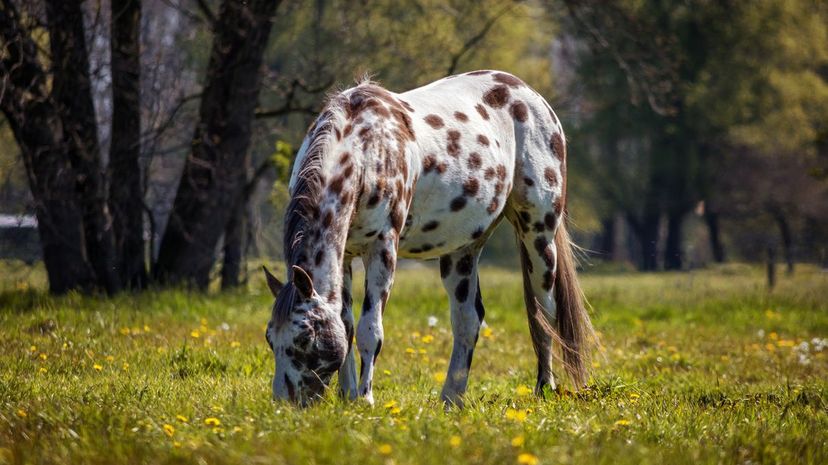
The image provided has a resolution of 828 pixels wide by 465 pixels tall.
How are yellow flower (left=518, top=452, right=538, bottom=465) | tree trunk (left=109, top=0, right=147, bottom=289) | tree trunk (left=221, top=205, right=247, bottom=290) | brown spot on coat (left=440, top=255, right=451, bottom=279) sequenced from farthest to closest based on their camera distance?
1. tree trunk (left=221, top=205, right=247, bottom=290)
2. tree trunk (left=109, top=0, right=147, bottom=289)
3. brown spot on coat (left=440, top=255, right=451, bottom=279)
4. yellow flower (left=518, top=452, right=538, bottom=465)

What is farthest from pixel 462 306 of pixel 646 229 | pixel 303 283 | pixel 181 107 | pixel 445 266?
pixel 646 229

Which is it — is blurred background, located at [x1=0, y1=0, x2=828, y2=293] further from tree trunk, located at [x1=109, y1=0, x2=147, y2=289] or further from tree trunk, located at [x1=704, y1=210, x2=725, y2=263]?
tree trunk, located at [x1=704, y1=210, x2=725, y2=263]

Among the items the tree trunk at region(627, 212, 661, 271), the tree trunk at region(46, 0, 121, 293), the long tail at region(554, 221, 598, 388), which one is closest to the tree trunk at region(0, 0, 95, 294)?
A: the tree trunk at region(46, 0, 121, 293)

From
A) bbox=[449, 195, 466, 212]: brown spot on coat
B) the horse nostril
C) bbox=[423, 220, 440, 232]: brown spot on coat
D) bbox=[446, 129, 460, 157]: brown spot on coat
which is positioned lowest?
the horse nostril

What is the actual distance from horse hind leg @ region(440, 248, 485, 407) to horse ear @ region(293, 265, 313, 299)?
219 cm

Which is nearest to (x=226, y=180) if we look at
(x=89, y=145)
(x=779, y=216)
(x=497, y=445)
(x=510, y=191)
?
(x=89, y=145)

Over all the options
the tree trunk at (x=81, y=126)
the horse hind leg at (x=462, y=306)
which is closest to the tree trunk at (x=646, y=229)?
the tree trunk at (x=81, y=126)

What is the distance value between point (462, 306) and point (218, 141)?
20.0 ft

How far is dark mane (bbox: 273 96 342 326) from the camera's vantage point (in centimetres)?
539

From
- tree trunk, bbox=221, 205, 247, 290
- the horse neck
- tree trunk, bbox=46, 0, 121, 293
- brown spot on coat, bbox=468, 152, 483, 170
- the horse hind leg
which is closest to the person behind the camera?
the horse neck

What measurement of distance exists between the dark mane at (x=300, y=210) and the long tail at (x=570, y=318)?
291cm

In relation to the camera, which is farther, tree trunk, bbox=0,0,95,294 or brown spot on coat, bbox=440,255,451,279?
tree trunk, bbox=0,0,95,294

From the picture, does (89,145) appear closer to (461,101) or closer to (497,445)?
(461,101)

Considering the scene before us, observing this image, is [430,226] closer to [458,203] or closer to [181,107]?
[458,203]
